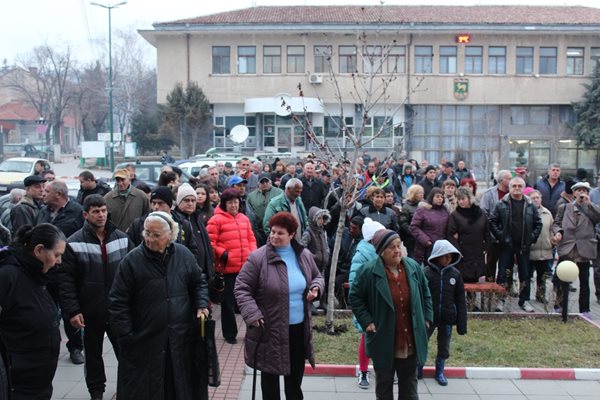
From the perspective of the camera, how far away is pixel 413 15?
39094 mm

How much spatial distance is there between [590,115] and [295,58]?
17.6 m

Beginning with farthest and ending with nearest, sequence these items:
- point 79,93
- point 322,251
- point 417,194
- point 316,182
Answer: point 79,93 → point 316,182 → point 417,194 → point 322,251

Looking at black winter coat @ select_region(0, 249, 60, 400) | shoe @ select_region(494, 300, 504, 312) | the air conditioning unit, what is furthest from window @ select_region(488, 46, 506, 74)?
black winter coat @ select_region(0, 249, 60, 400)

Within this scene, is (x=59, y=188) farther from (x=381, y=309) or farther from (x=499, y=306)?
(x=499, y=306)

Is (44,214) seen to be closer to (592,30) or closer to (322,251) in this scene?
(322,251)

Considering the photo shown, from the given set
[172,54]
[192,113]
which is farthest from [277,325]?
[172,54]

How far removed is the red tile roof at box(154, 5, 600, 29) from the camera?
122ft

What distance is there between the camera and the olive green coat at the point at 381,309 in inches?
214

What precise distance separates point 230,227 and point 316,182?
17.6 feet

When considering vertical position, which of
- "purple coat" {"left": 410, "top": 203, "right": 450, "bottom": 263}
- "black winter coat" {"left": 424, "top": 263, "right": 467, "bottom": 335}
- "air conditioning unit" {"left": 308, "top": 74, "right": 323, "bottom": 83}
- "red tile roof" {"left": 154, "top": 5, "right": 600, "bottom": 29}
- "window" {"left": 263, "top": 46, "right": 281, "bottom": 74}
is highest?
"red tile roof" {"left": 154, "top": 5, "right": 600, "bottom": 29}

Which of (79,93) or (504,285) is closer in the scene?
(504,285)

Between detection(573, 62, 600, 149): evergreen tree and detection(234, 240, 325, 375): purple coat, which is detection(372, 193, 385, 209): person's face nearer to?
detection(234, 240, 325, 375): purple coat

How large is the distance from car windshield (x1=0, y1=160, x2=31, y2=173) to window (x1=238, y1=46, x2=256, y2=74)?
54.3 feet

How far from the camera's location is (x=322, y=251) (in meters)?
8.58
